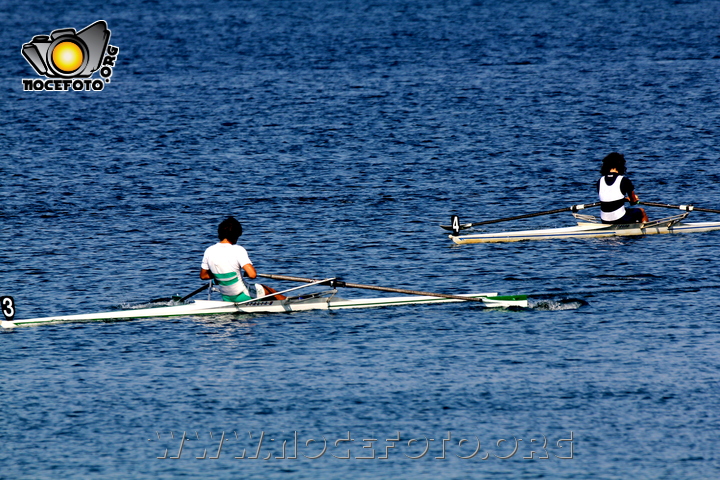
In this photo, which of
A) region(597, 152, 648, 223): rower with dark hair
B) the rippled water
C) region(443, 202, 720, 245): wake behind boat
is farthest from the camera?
region(443, 202, 720, 245): wake behind boat

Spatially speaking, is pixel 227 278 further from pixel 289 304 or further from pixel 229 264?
pixel 289 304

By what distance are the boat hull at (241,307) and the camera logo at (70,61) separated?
3200 cm

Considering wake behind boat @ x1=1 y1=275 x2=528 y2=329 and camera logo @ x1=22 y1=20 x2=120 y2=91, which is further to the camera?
camera logo @ x1=22 y1=20 x2=120 y2=91

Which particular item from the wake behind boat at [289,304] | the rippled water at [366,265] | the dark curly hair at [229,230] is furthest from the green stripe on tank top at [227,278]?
the rippled water at [366,265]

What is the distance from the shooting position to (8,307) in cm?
2039

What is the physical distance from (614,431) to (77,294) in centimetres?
1219

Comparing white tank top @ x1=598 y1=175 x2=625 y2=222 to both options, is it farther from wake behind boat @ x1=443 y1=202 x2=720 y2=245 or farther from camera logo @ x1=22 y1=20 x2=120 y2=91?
camera logo @ x1=22 y1=20 x2=120 y2=91

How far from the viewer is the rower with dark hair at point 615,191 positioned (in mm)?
26781

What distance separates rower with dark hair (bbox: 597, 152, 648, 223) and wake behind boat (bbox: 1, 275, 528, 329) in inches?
254

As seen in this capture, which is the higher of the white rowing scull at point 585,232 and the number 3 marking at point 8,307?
the white rowing scull at point 585,232

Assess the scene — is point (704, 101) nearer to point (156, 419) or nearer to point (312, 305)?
point (312, 305)

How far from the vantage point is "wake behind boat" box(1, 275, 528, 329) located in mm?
20969

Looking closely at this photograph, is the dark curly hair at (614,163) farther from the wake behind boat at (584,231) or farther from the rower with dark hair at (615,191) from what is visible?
the wake behind boat at (584,231)

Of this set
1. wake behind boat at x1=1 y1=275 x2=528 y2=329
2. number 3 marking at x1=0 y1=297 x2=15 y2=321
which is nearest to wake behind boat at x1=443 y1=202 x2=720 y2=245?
wake behind boat at x1=1 y1=275 x2=528 y2=329
